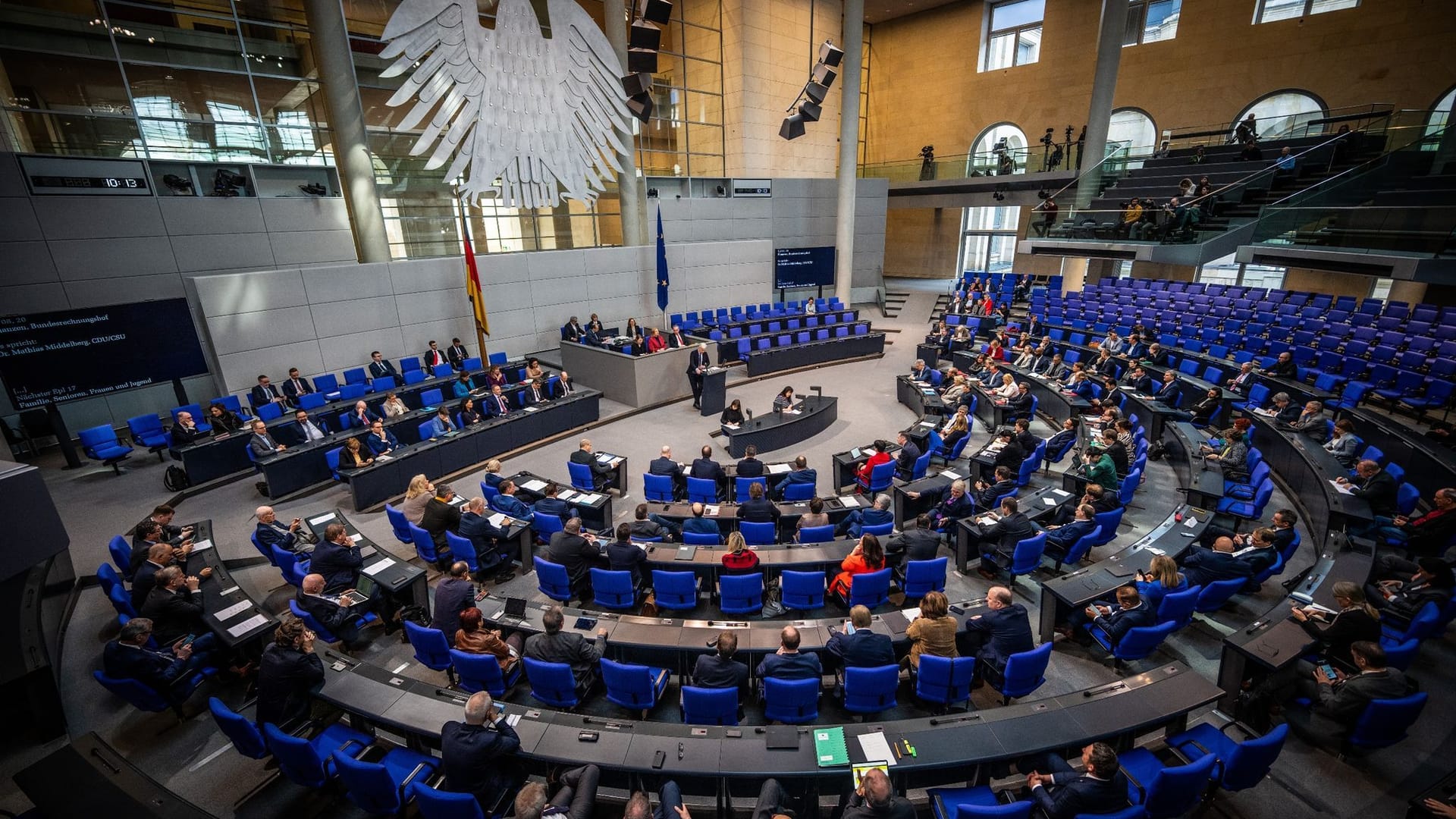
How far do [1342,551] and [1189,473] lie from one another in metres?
2.32

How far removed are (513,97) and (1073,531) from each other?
16450mm

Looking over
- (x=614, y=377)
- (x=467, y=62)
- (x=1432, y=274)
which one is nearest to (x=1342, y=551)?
(x=1432, y=274)

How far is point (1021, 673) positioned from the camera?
5125mm

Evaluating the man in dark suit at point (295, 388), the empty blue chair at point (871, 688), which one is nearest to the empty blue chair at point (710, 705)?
the empty blue chair at point (871, 688)

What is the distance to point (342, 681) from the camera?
15.8 ft

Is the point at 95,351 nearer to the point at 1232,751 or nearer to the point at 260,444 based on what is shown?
the point at 260,444

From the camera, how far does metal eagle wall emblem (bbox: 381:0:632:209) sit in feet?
48.1

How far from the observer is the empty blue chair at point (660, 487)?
877cm

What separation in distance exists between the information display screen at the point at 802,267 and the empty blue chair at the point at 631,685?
19.9 metres

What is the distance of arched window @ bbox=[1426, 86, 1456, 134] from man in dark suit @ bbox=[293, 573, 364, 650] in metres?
24.8

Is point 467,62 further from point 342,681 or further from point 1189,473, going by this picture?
point 1189,473

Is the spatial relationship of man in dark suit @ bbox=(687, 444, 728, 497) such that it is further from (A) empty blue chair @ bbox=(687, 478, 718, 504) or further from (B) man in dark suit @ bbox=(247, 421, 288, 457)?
(B) man in dark suit @ bbox=(247, 421, 288, 457)

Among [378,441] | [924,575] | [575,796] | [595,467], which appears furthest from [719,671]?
[378,441]

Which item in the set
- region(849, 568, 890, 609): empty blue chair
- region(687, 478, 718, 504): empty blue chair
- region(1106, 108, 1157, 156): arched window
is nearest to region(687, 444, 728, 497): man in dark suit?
region(687, 478, 718, 504): empty blue chair
